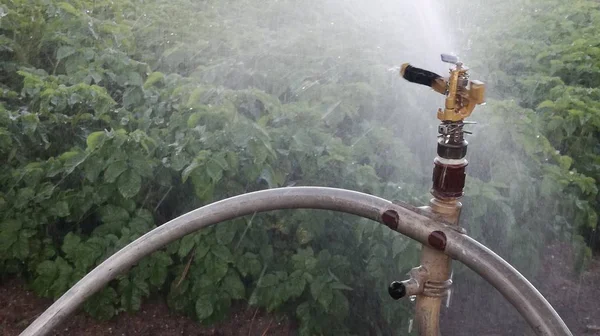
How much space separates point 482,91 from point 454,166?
0.19 m

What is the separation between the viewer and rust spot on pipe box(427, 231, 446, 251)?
1.46 meters

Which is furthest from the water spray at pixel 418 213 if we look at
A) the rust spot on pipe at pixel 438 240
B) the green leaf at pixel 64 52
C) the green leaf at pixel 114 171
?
the green leaf at pixel 64 52

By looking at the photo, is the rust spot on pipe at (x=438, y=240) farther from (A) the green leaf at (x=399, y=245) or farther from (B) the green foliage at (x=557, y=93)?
(B) the green foliage at (x=557, y=93)

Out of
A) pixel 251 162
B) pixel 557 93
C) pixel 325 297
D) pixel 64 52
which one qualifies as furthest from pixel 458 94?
pixel 64 52

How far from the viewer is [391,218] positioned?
152 centimetres

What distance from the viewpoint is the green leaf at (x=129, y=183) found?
238 cm

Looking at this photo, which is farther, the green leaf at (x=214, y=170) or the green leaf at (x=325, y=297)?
the green leaf at (x=214, y=170)

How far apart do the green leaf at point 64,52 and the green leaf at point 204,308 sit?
157cm

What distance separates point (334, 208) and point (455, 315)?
1415 mm

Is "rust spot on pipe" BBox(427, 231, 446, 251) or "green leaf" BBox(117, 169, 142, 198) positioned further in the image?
"green leaf" BBox(117, 169, 142, 198)

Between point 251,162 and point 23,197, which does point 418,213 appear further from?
point 23,197

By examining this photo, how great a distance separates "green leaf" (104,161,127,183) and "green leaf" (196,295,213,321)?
0.55 meters

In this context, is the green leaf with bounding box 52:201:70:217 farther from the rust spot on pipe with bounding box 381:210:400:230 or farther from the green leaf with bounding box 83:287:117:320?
the rust spot on pipe with bounding box 381:210:400:230

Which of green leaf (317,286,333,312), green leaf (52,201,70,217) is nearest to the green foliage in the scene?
green leaf (317,286,333,312)
